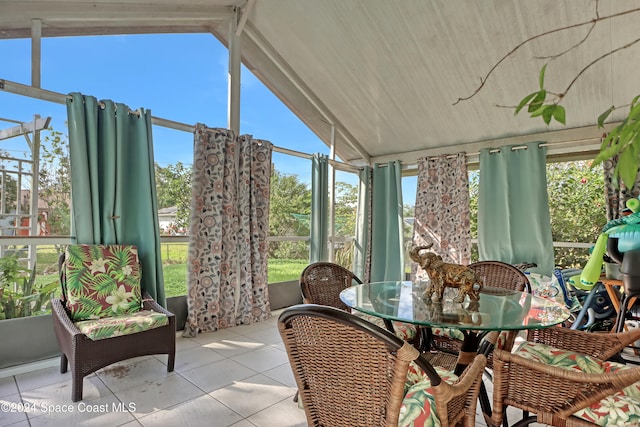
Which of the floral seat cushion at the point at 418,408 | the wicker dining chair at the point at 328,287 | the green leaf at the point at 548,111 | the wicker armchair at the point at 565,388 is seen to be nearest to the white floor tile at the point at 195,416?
the wicker dining chair at the point at 328,287

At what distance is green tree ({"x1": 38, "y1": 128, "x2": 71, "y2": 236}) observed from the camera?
3.01m

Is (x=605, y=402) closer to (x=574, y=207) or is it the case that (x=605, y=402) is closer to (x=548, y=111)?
(x=548, y=111)

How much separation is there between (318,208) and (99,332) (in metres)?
2.92

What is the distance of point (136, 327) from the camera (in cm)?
245

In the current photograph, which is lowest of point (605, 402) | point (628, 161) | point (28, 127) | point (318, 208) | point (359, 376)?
point (605, 402)

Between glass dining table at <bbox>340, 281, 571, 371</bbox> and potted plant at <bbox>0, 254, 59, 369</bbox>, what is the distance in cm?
241

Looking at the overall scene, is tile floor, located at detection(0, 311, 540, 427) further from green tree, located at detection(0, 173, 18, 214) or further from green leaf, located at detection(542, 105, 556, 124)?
green leaf, located at detection(542, 105, 556, 124)

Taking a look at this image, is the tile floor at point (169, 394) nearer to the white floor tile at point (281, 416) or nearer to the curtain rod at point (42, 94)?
the white floor tile at point (281, 416)

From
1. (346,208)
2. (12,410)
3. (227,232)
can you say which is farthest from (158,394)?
(346,208)

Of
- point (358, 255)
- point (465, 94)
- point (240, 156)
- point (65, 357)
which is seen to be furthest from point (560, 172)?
point (65, 357)

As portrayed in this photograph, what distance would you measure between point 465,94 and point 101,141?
3.57 metres

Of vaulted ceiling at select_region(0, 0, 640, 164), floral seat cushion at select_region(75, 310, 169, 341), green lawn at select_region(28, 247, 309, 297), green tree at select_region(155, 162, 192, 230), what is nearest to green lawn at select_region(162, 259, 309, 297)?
green lawn at select_region(28, 247, 309, 297)

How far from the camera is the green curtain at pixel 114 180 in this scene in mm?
2787

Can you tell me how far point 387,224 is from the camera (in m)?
5.37
